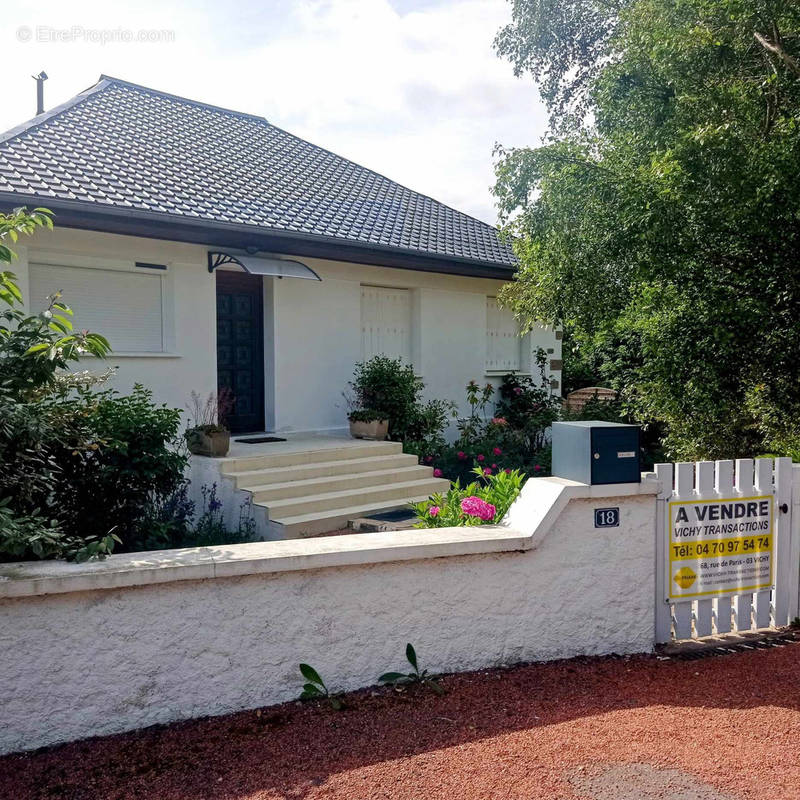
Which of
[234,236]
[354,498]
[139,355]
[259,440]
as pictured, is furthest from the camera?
[259,440]

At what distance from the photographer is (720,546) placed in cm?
480

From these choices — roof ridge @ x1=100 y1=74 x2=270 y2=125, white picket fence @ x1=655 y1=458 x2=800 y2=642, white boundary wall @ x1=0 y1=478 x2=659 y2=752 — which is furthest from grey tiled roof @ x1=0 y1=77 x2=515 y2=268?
white picket fence @ x1=655 y1=458 x2=800 y2=642

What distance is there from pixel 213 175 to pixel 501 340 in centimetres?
600

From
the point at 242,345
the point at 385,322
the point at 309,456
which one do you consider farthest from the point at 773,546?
the point at 385,322

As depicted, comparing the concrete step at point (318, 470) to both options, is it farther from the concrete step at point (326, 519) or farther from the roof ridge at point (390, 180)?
the roof ridge at point (390, 180)

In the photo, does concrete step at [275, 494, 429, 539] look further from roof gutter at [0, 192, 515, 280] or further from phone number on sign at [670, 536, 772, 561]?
phone number on sign at [670, 536, 772, 561]

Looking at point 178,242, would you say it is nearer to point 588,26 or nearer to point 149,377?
point 149,377

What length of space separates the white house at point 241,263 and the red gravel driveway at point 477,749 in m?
6.09

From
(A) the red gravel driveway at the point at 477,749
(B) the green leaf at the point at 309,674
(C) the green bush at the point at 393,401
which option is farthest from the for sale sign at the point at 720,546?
(C) the green bush at the point at 393,401

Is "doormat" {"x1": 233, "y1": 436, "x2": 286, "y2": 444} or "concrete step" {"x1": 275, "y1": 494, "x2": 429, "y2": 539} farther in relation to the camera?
"doormat" {"x1": 233, "y1": 436, "x2": 286, "y2": 444}

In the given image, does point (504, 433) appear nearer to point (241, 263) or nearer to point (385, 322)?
point (385, 322)

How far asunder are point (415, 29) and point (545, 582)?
616 centimetres

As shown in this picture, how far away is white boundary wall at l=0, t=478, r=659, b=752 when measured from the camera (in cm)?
340

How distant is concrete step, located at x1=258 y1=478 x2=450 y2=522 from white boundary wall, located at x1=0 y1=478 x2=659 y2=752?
146 inches
